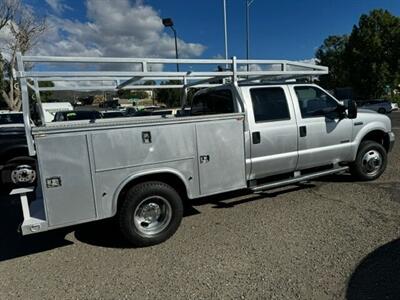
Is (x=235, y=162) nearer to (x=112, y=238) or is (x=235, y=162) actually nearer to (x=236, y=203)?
(x=236, y=203)

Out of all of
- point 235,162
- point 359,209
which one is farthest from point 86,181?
point 359,209

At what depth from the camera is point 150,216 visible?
161 inches

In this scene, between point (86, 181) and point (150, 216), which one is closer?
point (86, 181)

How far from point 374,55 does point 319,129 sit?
36.4 m

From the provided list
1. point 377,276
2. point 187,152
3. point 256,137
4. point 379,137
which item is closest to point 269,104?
point 256,137

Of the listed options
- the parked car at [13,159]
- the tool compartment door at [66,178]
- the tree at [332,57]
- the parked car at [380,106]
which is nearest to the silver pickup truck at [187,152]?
the tool compartment door at [66,178]

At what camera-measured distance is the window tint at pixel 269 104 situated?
4.84 metres

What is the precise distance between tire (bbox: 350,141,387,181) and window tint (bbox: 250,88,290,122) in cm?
198

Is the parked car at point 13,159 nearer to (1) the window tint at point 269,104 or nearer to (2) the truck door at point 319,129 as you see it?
(1) the window tint at point 269,104

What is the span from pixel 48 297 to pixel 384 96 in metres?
44.1

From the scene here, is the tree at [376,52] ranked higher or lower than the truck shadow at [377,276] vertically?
higher

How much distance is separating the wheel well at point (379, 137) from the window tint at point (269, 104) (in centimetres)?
223

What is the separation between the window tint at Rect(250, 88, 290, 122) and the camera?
191 inches

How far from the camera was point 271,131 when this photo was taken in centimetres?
484
